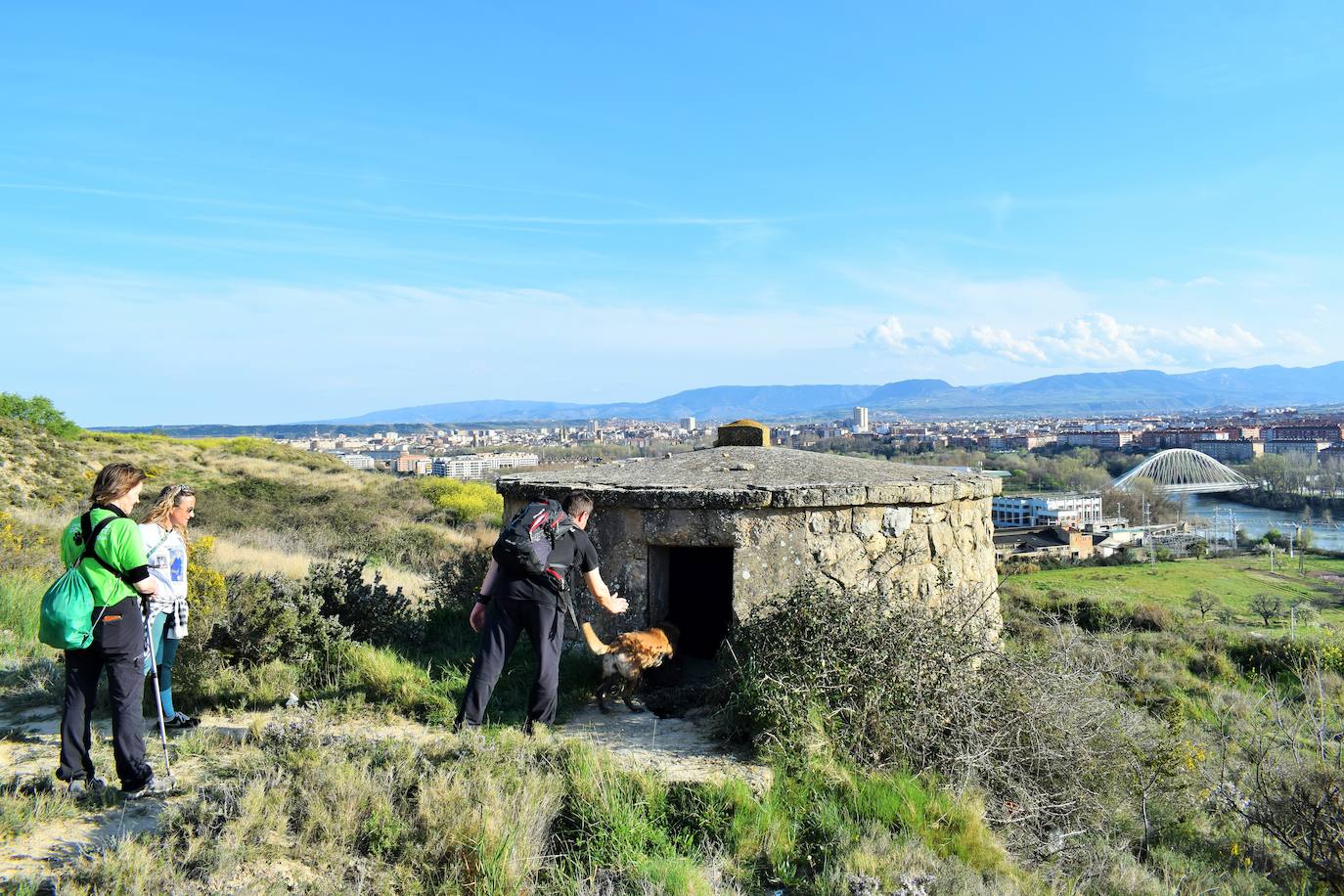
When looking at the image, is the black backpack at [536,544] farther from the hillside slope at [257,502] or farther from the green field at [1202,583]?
the green field at [1202,583]

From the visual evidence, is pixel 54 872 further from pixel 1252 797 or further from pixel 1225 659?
pixel 1225 659

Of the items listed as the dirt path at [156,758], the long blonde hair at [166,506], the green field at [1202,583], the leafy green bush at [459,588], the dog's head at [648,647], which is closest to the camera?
the dirt path at [156,758]

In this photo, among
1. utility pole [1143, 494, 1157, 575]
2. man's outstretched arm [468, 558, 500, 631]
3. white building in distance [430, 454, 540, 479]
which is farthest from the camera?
white building in distance [430, 454, 540, 479]

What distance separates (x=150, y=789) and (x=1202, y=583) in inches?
1489

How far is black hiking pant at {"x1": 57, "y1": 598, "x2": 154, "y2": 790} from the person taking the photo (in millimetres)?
3779

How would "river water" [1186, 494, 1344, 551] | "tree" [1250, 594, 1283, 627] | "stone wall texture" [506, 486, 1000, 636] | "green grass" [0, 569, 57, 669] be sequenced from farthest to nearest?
"river water" [1186, 494, 1344, 551]
"tree" [1250, 594, 1283, 627]
"green grass" [0, 569, 57, 669]
"stone wall texture" [506, 486, 1000, 636]

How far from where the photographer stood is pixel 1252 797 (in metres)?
5.24

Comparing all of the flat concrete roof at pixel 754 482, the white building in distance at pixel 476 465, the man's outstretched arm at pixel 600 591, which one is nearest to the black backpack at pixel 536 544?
the man's outstretched arm at pixel 600 591

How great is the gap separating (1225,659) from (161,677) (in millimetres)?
20350

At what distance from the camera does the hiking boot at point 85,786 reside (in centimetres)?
379

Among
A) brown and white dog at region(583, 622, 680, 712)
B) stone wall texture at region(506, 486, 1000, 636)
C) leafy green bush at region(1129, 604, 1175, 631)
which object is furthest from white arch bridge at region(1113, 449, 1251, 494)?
brown and white dog at region(583, 622, 680, 712)

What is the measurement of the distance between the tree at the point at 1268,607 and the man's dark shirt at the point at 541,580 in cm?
2727

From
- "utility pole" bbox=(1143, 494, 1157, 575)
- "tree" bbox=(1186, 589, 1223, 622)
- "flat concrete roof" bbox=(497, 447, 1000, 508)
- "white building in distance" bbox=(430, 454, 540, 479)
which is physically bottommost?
"utility pole" bbox=(1143, 494, 1157, 575)

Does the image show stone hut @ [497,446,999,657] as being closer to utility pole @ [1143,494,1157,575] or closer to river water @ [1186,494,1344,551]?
utility pole @ [1143,494,1157,575]
